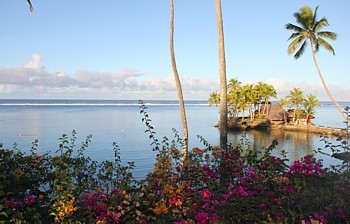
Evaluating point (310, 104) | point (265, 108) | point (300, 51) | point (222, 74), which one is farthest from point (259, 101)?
point (222, 74)

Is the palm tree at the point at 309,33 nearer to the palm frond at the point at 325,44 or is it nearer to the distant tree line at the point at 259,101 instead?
the palm frond at the point at 325,44

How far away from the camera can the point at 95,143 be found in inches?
906

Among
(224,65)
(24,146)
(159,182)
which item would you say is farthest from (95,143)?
(159,182)

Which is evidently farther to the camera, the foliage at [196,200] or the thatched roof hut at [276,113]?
the thatched roof hut at [276,113]

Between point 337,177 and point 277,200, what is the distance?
51.5 inches

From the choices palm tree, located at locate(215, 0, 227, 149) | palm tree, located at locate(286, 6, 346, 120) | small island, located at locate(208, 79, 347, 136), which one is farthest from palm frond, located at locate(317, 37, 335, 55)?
palm tree, located at locate(215, 0, 227, 149)

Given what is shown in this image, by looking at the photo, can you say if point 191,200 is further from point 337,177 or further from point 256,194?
point 337,177

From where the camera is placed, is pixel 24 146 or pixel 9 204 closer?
pixel 9 204

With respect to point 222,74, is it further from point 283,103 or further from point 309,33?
point 283,103

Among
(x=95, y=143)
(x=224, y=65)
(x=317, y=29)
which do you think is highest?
(x=317, y=29)

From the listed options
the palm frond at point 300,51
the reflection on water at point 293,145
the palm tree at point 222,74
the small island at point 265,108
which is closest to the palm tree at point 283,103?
the small island at point 265,108

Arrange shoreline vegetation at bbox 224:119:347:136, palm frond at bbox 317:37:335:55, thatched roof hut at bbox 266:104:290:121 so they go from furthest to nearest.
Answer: thatched roof hut at bbox 266:104:290:121, shoreline vegetation at bbox 224:119:347:136, palm frond at bbox 317:37:335:55

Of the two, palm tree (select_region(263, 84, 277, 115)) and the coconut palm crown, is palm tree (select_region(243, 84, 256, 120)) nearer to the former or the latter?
palm tree (select_region(263, 84, 277, 115))

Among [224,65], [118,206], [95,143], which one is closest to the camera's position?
[118,206]
